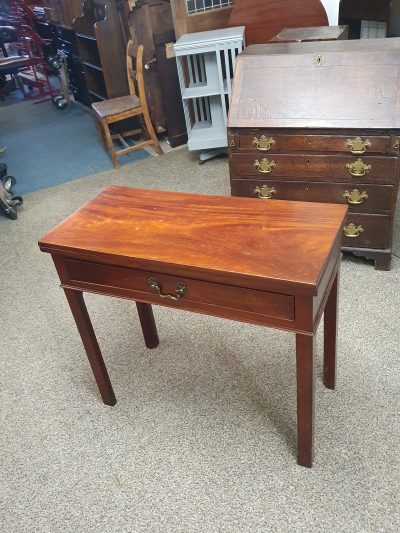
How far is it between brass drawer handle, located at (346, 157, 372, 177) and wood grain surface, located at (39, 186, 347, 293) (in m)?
0.79

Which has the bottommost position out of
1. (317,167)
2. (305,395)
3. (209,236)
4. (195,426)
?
(195,426)

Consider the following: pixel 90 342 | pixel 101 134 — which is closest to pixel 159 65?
pixel 101 134

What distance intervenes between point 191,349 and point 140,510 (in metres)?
0.70

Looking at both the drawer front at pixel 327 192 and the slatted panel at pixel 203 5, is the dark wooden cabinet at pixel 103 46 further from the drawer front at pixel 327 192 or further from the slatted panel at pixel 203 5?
the drawer front at pixel 327 192

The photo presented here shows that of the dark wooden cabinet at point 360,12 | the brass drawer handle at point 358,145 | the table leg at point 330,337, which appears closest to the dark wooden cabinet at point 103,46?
the dark wooden cabinet at point 360,12

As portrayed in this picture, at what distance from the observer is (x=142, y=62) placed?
3.85 m

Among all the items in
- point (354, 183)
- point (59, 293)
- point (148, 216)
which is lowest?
point (59, 293)

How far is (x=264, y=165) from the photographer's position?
7.41 ft

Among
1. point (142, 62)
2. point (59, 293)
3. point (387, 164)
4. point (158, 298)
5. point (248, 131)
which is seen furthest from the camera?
point (142, 62)

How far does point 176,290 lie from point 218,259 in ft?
0.50

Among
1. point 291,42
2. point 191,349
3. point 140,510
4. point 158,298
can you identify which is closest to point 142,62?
point 291,42

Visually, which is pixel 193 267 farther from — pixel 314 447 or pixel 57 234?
pixel 314 447

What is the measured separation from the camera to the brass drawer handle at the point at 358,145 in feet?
6.70

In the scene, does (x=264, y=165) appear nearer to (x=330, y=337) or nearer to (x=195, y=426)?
(x=330, y=337)
